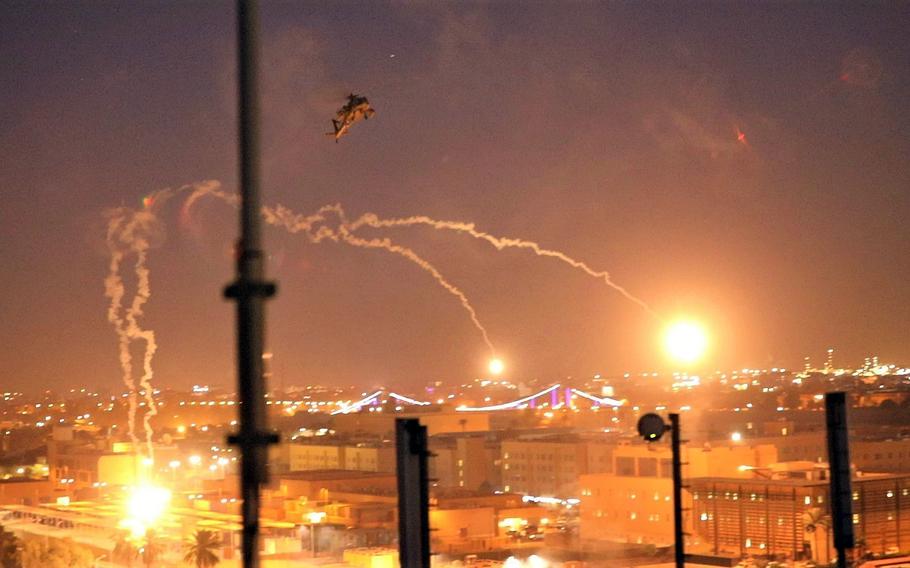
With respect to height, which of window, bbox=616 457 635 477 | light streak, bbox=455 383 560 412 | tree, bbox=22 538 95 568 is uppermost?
light streak, bbox=455 383 560 412

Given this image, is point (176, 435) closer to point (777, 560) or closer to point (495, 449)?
point (495, 449)

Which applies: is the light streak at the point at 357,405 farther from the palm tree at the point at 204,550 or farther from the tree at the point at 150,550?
the palm tree at the point at 204,550

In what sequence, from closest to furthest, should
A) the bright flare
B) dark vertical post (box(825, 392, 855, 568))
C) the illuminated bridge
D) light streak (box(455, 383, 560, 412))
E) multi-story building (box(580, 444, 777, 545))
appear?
dark vertical post (box(825, 392, 855, 568)), multi-story building (box(580, 444, 777, 545)), the bright flare, the illuminated bridge, light streak (box(455, 383, 560, 412))

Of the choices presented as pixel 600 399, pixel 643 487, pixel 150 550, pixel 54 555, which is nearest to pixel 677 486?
pixel 150 550

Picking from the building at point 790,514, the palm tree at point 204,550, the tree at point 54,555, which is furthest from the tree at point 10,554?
the building at point 790,514

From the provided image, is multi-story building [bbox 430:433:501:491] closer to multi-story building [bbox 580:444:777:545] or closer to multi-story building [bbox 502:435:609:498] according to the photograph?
multi-story building [bbox 502:435:609:498]

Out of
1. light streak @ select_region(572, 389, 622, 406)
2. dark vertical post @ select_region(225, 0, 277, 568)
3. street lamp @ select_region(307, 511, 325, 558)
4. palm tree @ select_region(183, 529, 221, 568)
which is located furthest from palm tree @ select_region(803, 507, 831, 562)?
light streak @ select_region(572, 389, 622, 406)

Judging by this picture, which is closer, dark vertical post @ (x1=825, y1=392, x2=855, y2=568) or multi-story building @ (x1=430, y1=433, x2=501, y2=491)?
dark vertical post @ (x1=825, y1=392, x2=855, y2=568)

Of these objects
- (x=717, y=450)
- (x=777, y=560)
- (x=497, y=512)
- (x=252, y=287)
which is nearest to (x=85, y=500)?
(x=497, y=512)
